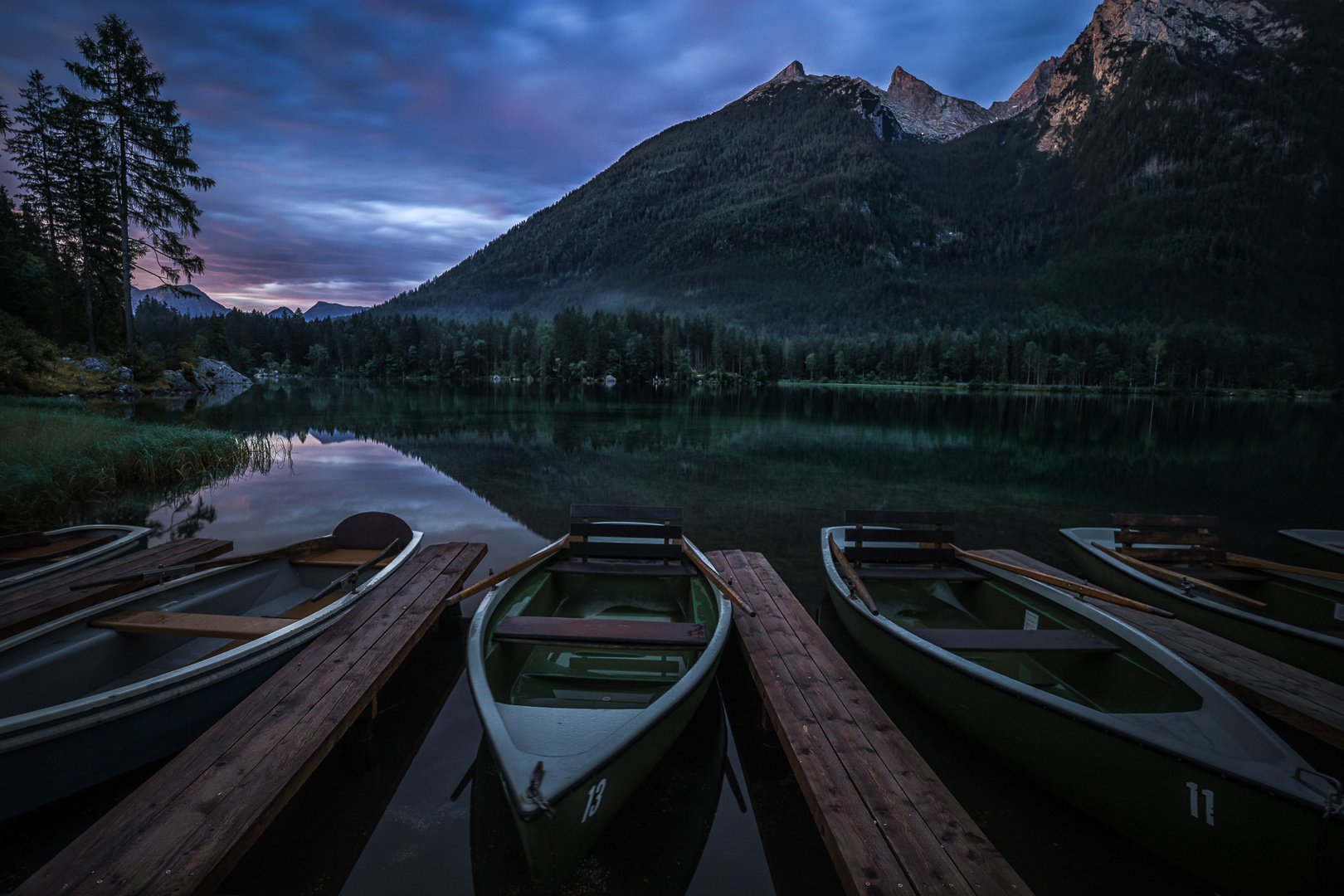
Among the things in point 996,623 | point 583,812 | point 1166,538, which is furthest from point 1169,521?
point 583,812

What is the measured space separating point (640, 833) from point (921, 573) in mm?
4769

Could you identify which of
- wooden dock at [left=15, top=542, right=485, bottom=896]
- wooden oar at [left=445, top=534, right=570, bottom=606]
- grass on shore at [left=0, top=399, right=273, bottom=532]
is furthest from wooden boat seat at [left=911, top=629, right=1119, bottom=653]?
grass on shore at [left=0, top=399, right=273, bottom=532]

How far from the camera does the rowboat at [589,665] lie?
3.07 m

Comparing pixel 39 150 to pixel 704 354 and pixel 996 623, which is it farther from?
pixel 704 354

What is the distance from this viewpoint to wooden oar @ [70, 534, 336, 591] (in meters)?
5.56

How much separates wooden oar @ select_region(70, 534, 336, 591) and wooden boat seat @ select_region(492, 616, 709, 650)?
12.1 ft

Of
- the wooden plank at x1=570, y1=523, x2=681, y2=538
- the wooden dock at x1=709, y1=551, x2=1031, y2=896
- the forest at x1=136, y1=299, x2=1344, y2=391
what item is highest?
the forest at x1=136, y1=299, x2=1344, y2=391

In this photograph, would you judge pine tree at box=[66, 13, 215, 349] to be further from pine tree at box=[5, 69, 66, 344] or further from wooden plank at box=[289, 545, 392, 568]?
wooden plank at box=[289, 545, 392, 568]

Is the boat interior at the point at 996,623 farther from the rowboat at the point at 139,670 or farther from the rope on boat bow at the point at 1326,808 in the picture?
the rowboat at the point at 139,670

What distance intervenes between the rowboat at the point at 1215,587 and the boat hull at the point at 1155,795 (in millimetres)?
3527

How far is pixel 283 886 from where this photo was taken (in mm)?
3686

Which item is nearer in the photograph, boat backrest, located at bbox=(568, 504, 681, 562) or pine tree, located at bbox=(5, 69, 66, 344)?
boat backrest, located at bbox=(568, 504, 681, 562)

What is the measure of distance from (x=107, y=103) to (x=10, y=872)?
39.2 m

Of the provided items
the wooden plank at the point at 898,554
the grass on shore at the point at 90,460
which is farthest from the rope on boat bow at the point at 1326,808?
the grass on shore at the point at 90,460
